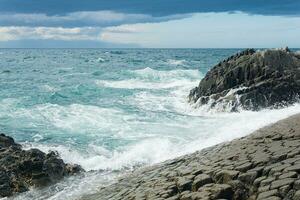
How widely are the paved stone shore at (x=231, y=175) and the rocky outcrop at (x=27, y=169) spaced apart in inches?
106

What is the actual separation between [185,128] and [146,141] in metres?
3.49

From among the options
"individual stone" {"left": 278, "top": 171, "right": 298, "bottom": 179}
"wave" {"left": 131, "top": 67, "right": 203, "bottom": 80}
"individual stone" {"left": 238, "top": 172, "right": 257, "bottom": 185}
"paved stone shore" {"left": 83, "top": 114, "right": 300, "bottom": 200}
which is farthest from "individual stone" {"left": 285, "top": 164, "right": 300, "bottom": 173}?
"wave" {"left": 131, "top": 67, "right": 203, "bottom": 80}

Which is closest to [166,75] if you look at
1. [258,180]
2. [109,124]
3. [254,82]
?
[254,82]

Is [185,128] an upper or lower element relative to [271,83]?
lower

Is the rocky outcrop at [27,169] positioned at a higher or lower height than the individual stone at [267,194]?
lower

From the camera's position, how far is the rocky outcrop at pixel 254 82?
27.0 meters

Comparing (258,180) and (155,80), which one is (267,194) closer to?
(258,180)

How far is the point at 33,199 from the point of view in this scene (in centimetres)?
1405

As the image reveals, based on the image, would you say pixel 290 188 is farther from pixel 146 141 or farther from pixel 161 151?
pixel 146 141

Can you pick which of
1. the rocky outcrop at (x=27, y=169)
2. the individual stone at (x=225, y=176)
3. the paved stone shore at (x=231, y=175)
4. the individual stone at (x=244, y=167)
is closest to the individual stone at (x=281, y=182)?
the paved stone shore at (x=231, y=175)

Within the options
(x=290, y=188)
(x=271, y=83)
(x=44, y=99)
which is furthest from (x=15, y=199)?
(x=44, y=99)

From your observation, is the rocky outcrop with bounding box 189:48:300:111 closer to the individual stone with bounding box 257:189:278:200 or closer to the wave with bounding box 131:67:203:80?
the individual stone with bounding box 257:189:278:200

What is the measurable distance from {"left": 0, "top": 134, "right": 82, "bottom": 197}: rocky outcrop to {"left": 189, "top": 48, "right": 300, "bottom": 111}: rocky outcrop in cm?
1311

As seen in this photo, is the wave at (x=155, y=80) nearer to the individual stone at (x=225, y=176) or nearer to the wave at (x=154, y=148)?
the wave at (x=154, y=148)
